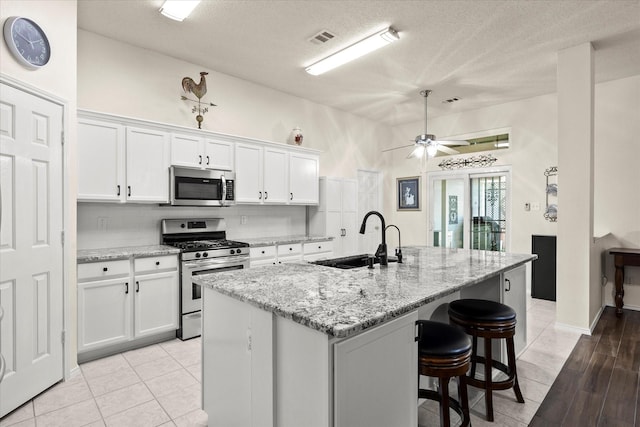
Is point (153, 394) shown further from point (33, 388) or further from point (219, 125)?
point (219, 125)

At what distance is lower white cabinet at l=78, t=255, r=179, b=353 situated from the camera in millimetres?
2875

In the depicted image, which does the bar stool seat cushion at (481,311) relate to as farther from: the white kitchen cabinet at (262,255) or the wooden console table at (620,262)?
the wooden console table at (620,262)

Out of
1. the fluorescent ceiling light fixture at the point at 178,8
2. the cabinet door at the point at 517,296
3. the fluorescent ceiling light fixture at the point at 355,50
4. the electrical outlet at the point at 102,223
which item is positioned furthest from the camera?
the electrical outlet at the point at 102,223

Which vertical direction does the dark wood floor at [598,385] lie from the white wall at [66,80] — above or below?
below

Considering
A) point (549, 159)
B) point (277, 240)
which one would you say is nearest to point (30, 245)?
point (277, 240)

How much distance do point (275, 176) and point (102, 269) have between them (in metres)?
2.30

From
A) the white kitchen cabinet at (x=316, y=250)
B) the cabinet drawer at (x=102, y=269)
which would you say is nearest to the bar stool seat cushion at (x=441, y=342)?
the cabinet drawer at (x=102, y=269)

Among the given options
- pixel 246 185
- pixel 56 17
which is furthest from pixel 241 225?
pixel 56 17

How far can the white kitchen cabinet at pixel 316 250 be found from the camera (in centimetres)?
472

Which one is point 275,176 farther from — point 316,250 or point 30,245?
point 30,245

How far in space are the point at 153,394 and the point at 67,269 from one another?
115cm

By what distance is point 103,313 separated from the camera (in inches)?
116

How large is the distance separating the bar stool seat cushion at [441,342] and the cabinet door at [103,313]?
2.62m

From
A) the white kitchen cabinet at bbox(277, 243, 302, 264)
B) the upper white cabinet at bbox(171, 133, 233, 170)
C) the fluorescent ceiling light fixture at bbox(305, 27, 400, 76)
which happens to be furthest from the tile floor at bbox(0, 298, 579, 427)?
the fluorescent ceiling light fixture at bbox(305, 27, 400, 76)
